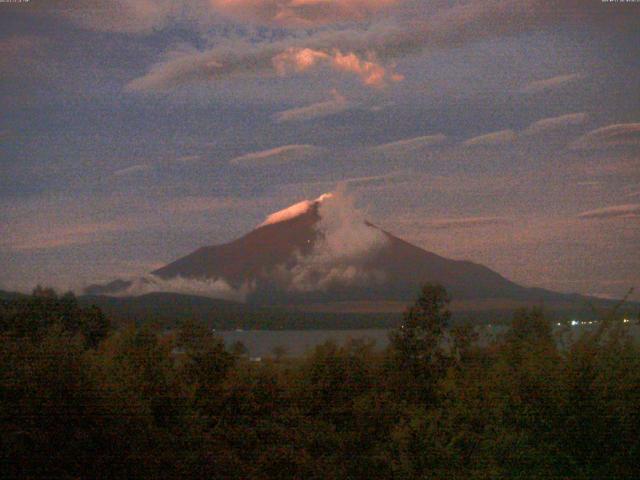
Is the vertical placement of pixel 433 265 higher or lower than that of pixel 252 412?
higher

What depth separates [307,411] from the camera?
10234 mm

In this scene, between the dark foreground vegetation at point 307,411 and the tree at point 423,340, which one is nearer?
the dark foreground vegetation at point 307,411

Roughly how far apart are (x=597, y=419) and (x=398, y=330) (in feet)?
22.8

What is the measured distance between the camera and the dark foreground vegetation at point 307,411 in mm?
7008

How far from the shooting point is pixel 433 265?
32281 millimetres

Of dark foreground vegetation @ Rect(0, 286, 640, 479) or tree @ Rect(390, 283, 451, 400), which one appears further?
tree @ Rect(390, 283, 451, 400)

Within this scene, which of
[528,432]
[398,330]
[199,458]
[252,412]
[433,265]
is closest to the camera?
[528,432]

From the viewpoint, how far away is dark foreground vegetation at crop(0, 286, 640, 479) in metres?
7.01

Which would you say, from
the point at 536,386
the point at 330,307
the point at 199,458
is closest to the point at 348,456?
the point at 199,458

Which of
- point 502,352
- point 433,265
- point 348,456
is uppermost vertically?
point 433,265

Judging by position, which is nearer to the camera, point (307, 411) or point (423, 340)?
point (307, 411)

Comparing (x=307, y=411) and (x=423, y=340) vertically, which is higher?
(x=423, y=340)

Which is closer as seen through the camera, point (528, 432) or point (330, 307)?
point (528, 432)

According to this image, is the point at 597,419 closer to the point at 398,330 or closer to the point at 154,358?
the point at 154,358
